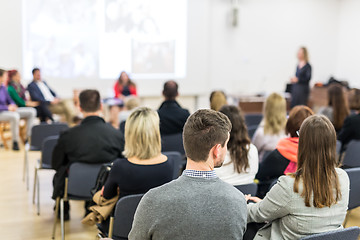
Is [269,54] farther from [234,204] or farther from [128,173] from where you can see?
[234,204]

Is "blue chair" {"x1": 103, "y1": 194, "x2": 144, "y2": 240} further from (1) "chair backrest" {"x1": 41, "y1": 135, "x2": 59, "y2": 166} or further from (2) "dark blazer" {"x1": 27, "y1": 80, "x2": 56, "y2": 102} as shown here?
(2) "dark blazer" {"x1": 27, "y1": 80, "x2": 56, "y2": 102}

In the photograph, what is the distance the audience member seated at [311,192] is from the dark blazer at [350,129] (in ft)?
8.28

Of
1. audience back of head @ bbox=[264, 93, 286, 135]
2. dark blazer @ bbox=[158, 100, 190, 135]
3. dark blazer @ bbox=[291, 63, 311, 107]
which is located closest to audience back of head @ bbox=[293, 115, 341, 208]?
audience back of head @ bbox=[264, 93, 286, 135]

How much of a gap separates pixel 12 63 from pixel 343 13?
26.8 feet

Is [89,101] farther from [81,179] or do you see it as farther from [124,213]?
[124,213]

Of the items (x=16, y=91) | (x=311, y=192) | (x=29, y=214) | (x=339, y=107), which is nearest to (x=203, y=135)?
(x=311, y=192)

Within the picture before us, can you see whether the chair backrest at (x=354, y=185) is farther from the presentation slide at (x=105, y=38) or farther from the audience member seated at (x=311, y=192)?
the presentation slide at (x=105, y=38)

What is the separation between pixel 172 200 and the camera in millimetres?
1638

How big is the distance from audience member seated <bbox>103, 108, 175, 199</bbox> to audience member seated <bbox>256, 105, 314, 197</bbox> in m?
0.78

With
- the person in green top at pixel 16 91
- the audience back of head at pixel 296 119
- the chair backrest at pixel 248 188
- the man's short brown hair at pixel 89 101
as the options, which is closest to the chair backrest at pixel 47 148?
the man's short brown hair at pixel 89 101

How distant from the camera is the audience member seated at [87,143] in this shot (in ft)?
11.3

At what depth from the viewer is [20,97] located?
7379 millimetres

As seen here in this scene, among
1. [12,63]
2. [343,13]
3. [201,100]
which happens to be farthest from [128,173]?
[343,13]

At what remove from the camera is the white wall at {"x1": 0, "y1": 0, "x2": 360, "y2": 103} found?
32.9 ft
